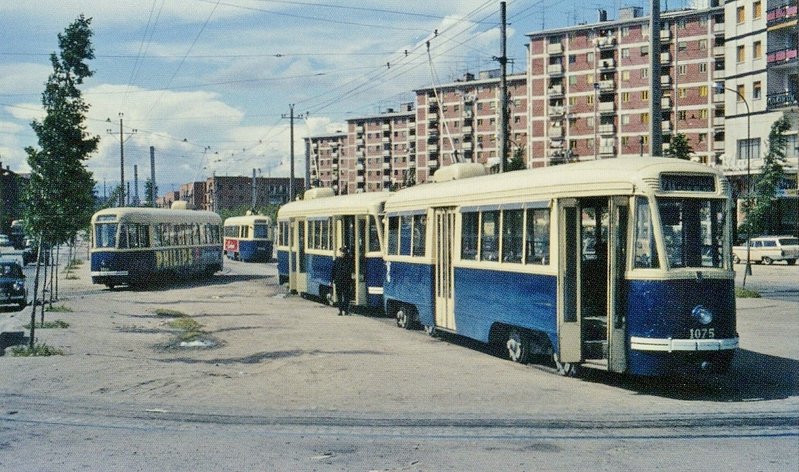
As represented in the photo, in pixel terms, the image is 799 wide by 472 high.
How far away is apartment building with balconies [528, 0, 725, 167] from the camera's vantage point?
8581cm

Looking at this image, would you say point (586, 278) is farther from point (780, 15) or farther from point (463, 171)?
point (780, 15)

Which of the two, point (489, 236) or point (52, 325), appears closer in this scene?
point (489, 236)

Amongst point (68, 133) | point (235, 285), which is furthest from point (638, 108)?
point (68, 133)

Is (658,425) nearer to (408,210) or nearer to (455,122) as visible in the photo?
(408,210)

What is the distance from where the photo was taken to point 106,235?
31.6 metres

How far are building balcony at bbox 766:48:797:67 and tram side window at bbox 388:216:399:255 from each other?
50.4 m

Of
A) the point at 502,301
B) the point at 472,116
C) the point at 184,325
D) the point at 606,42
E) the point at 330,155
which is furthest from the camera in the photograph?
the point at 330,155

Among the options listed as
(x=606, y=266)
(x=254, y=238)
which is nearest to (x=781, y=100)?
(x=254, y=238)

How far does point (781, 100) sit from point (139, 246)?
47350mm

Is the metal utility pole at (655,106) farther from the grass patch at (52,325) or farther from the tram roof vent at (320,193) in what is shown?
the tram roof vent at (320,193)

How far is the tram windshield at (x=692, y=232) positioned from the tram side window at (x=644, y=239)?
0.15 metres

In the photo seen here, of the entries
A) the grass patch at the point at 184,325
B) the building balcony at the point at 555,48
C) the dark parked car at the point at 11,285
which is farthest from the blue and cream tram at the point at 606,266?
the building balcony at the point at 555,48

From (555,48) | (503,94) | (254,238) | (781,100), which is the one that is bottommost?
(254,238)

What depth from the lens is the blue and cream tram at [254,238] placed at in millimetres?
55500
